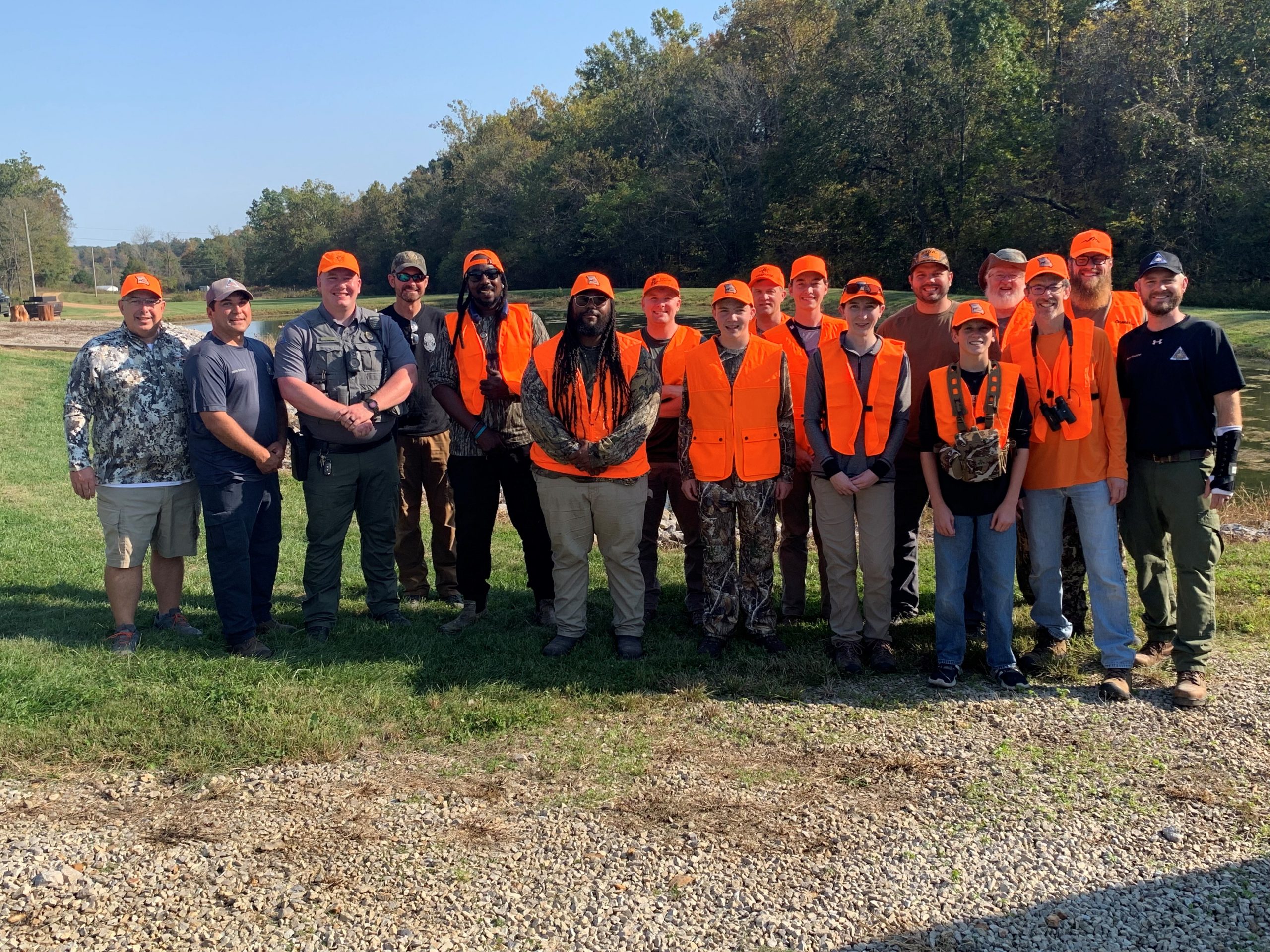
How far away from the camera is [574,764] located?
448 centimetres

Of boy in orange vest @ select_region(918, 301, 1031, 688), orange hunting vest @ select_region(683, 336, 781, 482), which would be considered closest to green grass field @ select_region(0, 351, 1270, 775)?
boy in orange vest @ select_region(918, 301, 1031, 688)

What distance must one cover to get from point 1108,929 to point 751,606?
2947mm

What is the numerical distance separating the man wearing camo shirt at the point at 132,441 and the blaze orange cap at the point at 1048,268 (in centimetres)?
486

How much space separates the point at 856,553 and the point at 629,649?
147 cm

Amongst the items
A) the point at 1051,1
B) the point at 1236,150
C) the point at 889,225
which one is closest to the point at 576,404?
the point at 1236,150

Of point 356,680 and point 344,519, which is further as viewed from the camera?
point 344,519

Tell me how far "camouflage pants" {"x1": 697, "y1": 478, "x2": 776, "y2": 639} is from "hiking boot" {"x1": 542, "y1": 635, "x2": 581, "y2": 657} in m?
0.56

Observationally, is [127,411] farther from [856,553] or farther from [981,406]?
[981,406]

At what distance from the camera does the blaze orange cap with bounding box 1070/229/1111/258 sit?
226 inches

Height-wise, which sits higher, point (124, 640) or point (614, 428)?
point (614, 428)

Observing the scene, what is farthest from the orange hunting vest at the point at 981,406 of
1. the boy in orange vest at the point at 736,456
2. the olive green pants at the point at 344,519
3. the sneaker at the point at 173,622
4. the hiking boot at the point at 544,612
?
the sneaker at the point at 173,622

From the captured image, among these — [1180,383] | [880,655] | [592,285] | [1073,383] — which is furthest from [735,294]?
[1180,383]

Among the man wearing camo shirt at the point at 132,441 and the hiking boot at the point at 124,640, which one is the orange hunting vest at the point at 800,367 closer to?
the man wearing camo shirt at the point at 132,441

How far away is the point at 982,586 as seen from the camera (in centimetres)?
553
